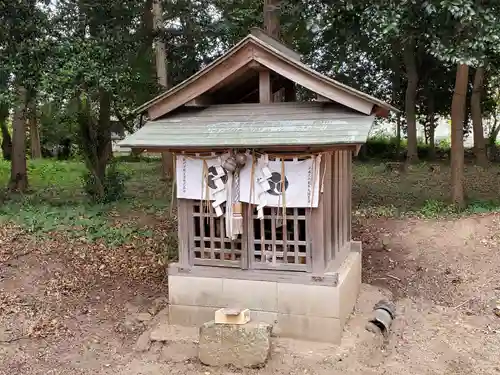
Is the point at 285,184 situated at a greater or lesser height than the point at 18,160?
lesser

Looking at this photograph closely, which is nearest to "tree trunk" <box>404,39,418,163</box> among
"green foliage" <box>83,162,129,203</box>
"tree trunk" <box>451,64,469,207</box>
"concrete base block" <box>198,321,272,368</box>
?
"tree trunk" <box>451,64,469,207</box>

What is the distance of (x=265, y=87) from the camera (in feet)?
24.7

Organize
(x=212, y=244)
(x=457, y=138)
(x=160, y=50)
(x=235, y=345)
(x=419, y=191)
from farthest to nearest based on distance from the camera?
(x=419, y=191) → (x=160, y=50) → (x=457, y=138) → (x=212, y=244) → (x=235, y=345)

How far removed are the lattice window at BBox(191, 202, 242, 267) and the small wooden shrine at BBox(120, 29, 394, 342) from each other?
16 mm

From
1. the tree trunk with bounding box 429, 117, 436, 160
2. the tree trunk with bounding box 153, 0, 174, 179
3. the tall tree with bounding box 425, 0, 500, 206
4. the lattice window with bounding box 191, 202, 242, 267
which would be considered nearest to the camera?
the lattice window with bounding box 191, 202, 242, 267

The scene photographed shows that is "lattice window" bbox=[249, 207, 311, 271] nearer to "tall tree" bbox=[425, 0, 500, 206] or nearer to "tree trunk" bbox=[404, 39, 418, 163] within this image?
"tall tree" bbox=[425, 0, 500, 206]

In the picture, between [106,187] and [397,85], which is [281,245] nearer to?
[106,187]

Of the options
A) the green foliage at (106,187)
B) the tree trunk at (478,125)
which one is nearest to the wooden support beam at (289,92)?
the green foliage at (106,187)

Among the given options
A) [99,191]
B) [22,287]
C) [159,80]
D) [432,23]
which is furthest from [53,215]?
[432,23]

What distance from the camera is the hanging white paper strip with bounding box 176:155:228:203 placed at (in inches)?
285

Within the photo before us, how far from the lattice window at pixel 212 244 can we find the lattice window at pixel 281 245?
285 millimetres

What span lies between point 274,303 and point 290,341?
0.59m

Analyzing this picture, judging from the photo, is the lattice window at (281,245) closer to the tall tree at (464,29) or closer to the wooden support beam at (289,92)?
the wooden support beam at (289,92)

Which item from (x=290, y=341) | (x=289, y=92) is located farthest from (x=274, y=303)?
(x=289, y=92)
